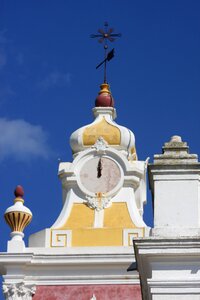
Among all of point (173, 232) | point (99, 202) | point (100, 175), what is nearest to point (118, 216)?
point (99, 202)

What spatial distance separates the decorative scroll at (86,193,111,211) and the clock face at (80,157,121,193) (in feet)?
0.55

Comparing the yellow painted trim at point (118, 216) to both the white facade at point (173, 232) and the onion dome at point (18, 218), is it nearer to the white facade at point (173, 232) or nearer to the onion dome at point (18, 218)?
the onion dome at point (18, 218)

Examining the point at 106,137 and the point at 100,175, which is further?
the point at 106,137

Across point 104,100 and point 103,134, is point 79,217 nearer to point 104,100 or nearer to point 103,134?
point 103,134

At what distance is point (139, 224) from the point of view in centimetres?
2945

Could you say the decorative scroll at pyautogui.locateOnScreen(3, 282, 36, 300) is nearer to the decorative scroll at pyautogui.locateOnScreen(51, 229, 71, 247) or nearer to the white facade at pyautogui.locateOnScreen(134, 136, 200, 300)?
the decorative scroll at pyautogui.locateOnScreen(51, 229, 71, 247)

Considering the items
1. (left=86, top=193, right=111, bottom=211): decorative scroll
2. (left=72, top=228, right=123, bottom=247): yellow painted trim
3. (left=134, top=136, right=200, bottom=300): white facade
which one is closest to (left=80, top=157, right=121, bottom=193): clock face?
(left=86, top=193, right=111, bottom=211): decorative scroll

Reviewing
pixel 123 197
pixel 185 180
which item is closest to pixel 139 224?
pixel 123 197

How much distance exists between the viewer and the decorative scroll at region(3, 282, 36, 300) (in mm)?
28250

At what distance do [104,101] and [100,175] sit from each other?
2364 mm

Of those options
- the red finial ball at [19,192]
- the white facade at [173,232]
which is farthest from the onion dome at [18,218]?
the white facade at [173,232]

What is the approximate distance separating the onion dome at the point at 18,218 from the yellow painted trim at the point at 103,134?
2.82 m

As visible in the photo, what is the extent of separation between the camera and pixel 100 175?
30812mm

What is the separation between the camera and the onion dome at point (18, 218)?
94.7 feet
